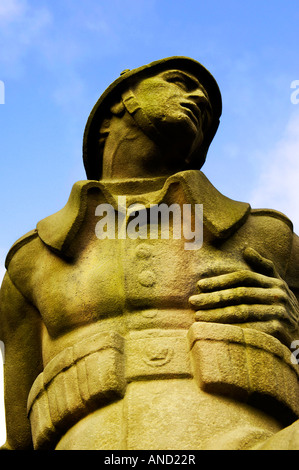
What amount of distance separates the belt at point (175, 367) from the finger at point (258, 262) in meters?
0.63

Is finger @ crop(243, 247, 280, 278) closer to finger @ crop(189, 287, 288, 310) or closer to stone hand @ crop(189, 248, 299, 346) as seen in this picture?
stone hand @ crop(189, 248, 299, 346)

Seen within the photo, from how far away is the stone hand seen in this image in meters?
4.56

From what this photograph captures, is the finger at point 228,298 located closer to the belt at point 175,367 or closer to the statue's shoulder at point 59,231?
the belt at point 175,367

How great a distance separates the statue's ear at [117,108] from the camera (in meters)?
5.64

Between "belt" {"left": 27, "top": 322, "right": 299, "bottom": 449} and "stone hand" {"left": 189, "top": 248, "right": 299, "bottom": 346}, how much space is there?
0.14 metres

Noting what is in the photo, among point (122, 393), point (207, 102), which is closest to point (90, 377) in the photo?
point (122, 393)

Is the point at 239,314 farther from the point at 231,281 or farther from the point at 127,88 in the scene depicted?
the point at 127,88

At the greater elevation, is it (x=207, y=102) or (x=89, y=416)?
(x=207, y=102)

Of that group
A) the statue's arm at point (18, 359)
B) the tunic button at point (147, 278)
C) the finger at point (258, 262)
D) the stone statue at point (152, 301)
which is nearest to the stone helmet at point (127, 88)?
the stone statue at point (152, 301)

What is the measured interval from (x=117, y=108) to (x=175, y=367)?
220 centimetres

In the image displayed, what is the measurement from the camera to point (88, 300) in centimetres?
473

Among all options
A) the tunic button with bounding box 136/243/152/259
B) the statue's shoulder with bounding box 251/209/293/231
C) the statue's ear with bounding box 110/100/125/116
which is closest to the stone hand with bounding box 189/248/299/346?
the tunic button with bounding box 136/243/152/259
